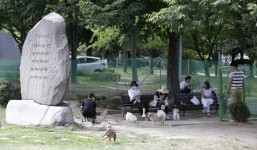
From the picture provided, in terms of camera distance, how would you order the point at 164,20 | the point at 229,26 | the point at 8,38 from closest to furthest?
the point at 164,20
the point at 229,26
the point at 8,38

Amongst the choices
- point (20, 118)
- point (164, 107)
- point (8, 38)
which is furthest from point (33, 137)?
point (8, 38)

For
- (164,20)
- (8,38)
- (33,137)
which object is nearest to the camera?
(33,137)

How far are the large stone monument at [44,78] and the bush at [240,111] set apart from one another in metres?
4.82

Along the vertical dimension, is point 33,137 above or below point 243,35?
below

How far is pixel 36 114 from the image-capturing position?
1328 cm

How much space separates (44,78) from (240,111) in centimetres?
578

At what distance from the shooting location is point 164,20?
1283 centimetres

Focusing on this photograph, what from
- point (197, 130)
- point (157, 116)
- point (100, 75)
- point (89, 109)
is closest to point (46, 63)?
point (89, 109)

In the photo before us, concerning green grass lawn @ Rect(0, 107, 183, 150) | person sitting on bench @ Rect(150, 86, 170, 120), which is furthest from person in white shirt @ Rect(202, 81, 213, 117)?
green grass lawn @ Rect(0, 107, 183, 150)

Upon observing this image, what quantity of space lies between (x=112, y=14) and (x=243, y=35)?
15.3 m

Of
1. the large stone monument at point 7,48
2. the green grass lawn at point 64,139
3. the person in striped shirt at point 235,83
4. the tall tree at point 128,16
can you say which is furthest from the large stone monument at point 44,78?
the large stone monument at point 7,48

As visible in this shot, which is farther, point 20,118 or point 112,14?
point 112,14

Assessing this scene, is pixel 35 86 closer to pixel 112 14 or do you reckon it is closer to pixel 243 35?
pixel 112 14

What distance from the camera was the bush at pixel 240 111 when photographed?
47.7 feet
